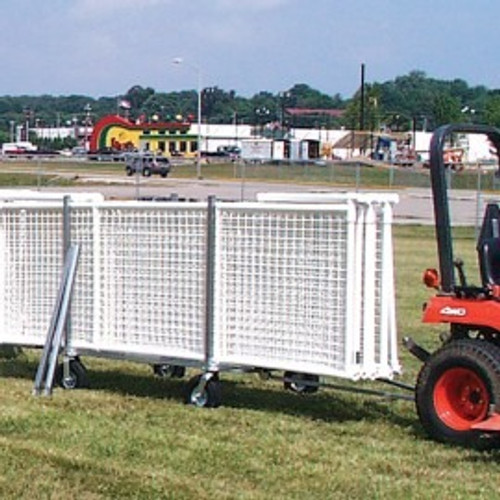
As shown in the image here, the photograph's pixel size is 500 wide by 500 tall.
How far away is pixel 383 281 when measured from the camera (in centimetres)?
821

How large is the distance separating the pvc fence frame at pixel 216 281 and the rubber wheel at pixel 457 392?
0.55m

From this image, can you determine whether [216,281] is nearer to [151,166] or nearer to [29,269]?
[29,269]

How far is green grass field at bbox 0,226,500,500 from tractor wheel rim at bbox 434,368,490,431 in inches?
7.6

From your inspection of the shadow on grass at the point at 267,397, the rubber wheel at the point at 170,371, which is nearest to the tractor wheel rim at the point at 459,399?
the shadow on grass at the point at 267,397

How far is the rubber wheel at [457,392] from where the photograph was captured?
7.46 metres

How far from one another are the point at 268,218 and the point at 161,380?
2.24 meters

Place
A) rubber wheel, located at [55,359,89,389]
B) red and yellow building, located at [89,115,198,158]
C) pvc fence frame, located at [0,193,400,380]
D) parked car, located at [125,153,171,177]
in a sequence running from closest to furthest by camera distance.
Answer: pvc fence frame, located at [0,193,400,380] → rubber wheel, located at [55,359,89,389] → parked car, located at [125,153,171,177] → red and yellow building, located at [89,115,198,158]

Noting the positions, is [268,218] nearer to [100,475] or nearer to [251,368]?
[251,368]

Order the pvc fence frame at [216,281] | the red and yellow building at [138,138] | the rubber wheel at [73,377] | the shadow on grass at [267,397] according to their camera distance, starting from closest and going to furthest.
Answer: the pvc fence frame at [216,281], the shadow on grass at [267,397], the rubber wheel at [73,377], the red and yellow building at [138,138]

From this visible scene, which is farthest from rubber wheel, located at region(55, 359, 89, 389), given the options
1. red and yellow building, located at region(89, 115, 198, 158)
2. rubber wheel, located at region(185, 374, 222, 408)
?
red and yellow building, located at region(89, 115, 198, 158)

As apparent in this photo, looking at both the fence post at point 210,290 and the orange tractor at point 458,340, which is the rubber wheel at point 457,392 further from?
the fence post at point 210,290

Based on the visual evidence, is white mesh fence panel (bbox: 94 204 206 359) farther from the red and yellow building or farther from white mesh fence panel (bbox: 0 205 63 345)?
the red and yellow building

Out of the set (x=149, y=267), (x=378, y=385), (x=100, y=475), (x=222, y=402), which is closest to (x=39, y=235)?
(x=149, y=267)

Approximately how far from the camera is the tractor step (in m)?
7.12
